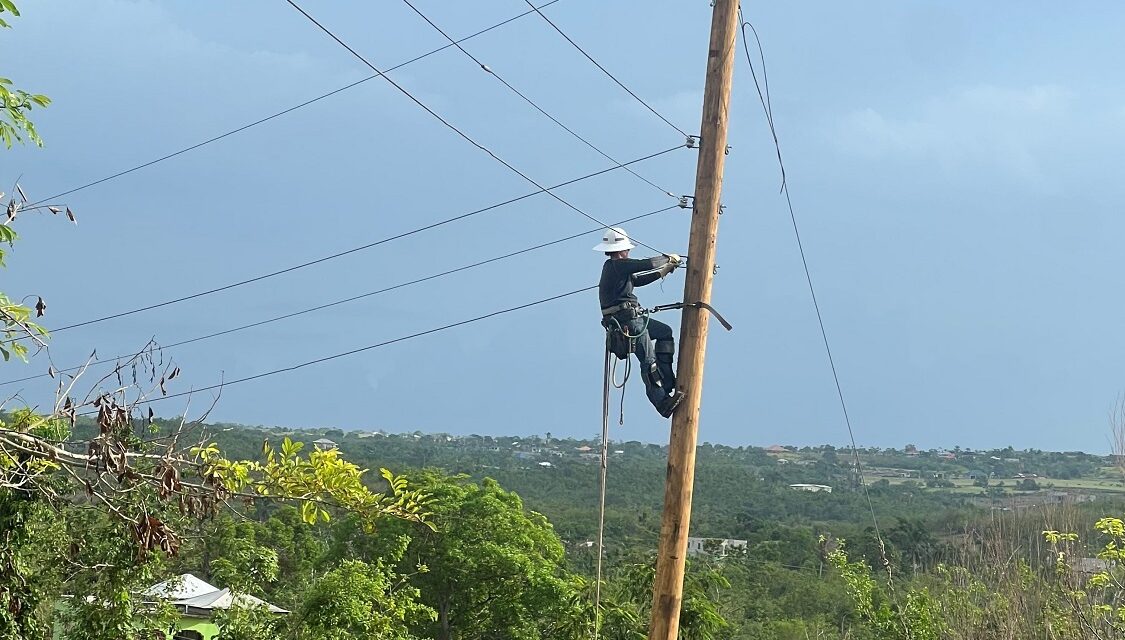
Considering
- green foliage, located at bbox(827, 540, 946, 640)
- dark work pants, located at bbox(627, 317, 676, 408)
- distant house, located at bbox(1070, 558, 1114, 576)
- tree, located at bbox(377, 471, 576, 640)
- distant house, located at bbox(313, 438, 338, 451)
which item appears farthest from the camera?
tree, located at bbox(377, 471, 576, 640)

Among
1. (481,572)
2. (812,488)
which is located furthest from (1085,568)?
(812,488)

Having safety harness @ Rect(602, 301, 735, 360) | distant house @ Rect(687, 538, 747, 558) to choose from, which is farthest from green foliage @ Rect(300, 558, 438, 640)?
distant house @ Rect(687, 538, 747, 558)

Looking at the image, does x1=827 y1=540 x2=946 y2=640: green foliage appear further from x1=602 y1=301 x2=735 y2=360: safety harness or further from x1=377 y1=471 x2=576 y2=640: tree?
x1=602 y1=301 x2=735 y2=360: safety harness

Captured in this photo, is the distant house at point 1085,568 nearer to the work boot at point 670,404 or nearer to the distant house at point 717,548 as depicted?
the work boot at point 670,404

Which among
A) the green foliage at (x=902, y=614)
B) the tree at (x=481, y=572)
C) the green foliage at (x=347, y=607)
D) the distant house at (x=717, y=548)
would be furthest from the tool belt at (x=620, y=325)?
the distant house at (x=717, y=548)

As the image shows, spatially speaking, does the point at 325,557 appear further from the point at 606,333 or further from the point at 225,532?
the point at 606,333

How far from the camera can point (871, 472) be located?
126 m

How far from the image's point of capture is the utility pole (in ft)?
A: 26.7

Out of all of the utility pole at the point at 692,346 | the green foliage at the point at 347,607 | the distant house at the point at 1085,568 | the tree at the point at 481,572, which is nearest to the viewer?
the utility pole at the point at 692,346

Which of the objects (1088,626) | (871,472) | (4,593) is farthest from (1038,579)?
(871,472)

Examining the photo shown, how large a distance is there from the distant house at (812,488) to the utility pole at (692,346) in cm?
10126

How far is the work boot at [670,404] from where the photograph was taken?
8.27 m

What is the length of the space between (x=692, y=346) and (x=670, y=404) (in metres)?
0.43

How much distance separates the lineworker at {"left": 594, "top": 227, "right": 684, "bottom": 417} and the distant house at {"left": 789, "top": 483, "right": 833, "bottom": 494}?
330 feet
